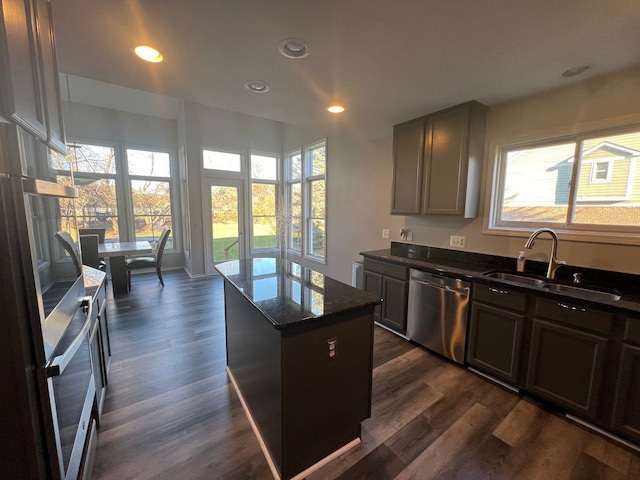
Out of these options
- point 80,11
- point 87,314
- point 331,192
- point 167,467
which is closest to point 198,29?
point 80,11

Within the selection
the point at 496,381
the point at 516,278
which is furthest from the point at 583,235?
the point at 496,381

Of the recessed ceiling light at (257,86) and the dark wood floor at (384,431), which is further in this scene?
the recessed ceiling light at (257,86)

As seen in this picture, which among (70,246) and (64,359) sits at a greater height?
(70,246)

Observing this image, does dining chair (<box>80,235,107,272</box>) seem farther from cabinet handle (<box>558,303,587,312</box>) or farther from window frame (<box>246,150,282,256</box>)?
cabinet handle (<box>558,303,587,312</box>)

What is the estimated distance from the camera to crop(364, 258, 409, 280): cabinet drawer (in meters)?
2.94

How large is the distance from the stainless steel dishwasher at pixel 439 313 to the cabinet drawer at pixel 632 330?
94 centimetres

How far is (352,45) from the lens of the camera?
1688mm

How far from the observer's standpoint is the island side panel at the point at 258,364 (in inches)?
58.0

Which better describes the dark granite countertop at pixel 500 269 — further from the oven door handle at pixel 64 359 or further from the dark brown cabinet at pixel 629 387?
the oven door handle at pixel 64 359

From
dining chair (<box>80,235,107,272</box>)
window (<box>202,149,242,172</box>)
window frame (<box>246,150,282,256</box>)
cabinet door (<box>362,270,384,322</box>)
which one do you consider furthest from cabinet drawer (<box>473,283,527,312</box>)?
window (<box>202,149,242,172</box>)

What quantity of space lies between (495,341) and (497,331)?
0.31 feet

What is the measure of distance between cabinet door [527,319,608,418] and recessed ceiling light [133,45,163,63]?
3.25m

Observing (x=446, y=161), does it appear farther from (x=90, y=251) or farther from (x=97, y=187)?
(x=97, y=187)

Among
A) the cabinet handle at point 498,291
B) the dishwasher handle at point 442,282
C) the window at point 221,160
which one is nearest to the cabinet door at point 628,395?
the cabinet handle at point 498,291
